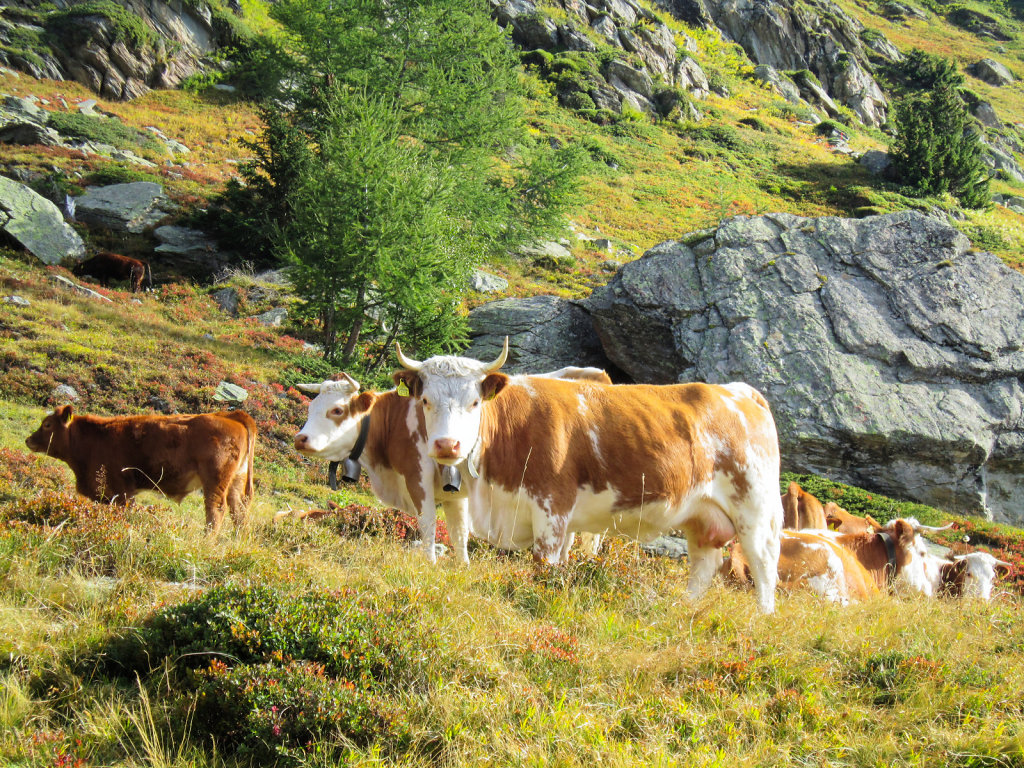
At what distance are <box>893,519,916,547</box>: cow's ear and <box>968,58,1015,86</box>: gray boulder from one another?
106703 millimetres

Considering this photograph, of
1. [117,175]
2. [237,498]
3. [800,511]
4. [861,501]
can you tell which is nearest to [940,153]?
[861,501]

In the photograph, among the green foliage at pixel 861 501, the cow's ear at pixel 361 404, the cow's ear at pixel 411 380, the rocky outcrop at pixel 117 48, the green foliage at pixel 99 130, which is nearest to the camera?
the cow's ear at pixel 411 380

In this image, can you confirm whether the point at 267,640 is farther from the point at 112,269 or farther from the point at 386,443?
the point at 112,269

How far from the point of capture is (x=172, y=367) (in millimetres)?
15211

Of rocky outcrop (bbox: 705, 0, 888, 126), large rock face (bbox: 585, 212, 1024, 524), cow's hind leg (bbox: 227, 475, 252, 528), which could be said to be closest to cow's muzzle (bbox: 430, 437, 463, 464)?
cow's hind leg (bbox: 227, 475, 252, 528)

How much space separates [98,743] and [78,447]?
626cm

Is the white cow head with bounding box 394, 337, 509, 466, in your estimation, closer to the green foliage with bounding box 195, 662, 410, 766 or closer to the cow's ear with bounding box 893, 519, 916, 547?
the green foliage with bounding box 195, 662, 410, 766

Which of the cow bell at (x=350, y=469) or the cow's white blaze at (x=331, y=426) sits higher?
the cow's white blaze at (x=331, y=426)

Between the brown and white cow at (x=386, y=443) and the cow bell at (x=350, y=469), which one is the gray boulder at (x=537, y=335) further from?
the cow bell at (x=350, y=469)

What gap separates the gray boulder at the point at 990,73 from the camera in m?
92.2

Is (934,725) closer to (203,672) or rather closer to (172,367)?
(203,672)

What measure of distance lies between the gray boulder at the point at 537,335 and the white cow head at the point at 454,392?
1354cm

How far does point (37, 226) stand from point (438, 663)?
22.9 m

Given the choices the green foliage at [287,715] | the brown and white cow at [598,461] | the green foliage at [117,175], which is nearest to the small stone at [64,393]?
the brown and white cow at [598,461]
